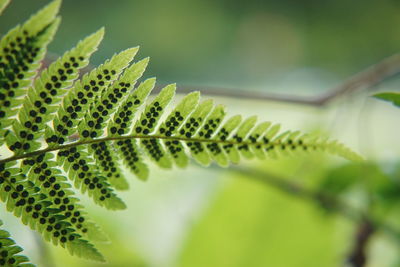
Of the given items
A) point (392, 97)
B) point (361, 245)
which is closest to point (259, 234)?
point (361, 245)

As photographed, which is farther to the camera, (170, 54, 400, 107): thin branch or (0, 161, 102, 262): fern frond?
(170, 54, 400, 107): thin branch

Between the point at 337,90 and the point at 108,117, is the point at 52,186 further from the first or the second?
the point at 337,90

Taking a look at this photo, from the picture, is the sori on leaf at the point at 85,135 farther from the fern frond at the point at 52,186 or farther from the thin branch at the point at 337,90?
the thin branch at the point at 337,90

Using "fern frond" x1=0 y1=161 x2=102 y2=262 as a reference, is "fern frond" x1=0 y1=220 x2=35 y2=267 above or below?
below

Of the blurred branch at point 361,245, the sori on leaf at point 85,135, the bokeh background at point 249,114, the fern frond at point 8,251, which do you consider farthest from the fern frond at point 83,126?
the blurred branch at point 361,245

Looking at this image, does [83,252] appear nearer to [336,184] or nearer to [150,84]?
[150,84]

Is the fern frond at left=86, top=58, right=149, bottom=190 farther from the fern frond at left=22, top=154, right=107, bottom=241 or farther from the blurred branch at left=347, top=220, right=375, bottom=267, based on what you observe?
the blurred branch at left=347, top=220, right=375, bottom=267

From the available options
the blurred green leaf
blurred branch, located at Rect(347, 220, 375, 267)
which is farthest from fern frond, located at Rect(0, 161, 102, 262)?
the blurred green leaf
